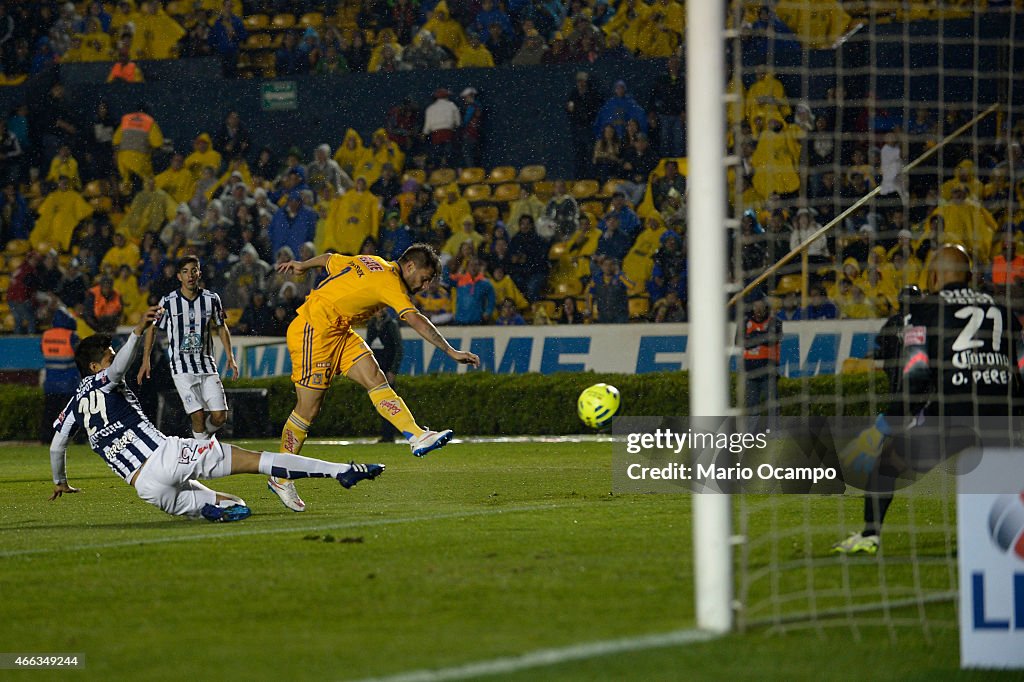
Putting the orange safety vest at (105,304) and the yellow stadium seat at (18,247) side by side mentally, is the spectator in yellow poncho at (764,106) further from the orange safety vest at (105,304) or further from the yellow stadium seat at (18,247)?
the yellow stadium seat at (18,247)

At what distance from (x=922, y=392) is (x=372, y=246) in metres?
14.0

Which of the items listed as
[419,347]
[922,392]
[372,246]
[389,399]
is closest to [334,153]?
[372,246]

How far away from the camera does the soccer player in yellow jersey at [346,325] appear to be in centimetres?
1008

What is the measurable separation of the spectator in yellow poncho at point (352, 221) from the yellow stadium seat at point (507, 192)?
197 cm

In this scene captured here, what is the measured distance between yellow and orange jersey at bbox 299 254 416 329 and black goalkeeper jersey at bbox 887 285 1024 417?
164 inches

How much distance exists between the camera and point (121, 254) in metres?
22.4

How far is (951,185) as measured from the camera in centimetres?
1520

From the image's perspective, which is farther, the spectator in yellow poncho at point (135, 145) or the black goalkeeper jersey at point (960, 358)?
the spectator in yellow poncho at point (135, 145)

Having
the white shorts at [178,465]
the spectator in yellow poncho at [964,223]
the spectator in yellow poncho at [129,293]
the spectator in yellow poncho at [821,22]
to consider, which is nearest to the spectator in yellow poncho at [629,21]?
the spectator in yellow poncho at [821,22]

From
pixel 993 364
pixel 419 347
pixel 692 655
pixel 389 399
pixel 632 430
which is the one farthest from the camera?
pixel 419 347

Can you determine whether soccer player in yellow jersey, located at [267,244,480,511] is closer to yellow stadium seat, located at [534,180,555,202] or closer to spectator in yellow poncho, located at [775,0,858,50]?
spectator in yellow poncho, located at [775,0,858,50]

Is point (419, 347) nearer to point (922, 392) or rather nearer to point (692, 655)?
point (922, 392)

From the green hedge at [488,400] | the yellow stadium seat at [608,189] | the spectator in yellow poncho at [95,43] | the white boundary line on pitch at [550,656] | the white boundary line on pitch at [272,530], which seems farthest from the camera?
the spectator in yellow poncho at [95,43]

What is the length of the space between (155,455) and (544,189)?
1398 centimetres
